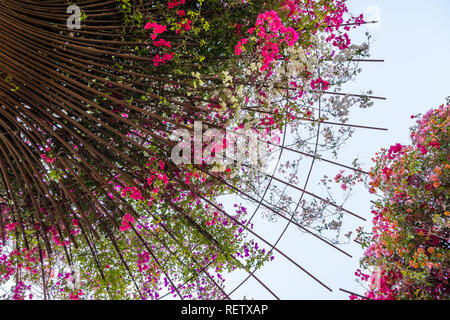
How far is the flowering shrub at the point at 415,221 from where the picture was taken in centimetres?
169

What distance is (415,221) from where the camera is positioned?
1923mm

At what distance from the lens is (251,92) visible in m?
2.91

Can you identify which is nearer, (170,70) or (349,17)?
(170,70)

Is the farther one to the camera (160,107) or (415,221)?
(160,107)

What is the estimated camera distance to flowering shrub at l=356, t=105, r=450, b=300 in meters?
1.69

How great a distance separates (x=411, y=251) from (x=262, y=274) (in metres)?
1.85

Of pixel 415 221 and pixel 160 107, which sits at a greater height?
pixel 160 107

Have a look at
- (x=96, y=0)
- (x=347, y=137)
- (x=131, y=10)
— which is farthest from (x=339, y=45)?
(x=96, y=0)

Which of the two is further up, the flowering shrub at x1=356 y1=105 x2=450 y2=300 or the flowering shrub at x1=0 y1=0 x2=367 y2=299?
the flowering shrub at x1=0 y1=0 x2=367 y2=299

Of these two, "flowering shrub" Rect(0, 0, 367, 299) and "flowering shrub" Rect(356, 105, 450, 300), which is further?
"flowering shrub" Rect(0, 0, 367, 299)

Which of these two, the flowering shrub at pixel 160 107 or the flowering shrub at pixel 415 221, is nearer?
the flowering shrub at pixel 415 221

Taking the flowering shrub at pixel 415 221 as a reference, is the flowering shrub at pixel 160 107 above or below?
above
